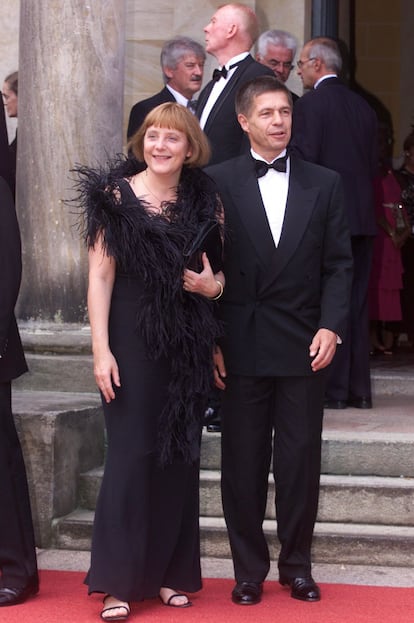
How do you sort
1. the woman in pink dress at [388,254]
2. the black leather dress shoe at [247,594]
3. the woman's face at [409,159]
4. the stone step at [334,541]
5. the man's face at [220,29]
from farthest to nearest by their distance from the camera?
the woman's face at [409,159] < the woman in pink dress at [388,254] < the man's face at [220,29] < the stone step at [334,541] < the black leather dress shoe at [247,594]

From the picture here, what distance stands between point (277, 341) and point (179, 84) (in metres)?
2.93

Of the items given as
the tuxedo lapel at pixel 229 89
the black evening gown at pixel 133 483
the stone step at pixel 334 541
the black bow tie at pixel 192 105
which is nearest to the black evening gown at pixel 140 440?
the black evening gown at pixel 133 483

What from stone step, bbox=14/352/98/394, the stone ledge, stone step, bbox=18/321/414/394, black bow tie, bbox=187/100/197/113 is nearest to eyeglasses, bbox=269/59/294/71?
black bow tie, bbox=187/100/197/113

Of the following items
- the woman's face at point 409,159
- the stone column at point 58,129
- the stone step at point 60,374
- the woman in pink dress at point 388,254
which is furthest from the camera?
the woman's face at point 409,159

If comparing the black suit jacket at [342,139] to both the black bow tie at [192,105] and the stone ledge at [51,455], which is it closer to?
the black bow tie at [192,105]

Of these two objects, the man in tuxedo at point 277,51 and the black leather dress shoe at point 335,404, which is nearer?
the black leather dress shoe at point 335,404

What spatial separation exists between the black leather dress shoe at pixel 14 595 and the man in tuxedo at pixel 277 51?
3564 millimetres

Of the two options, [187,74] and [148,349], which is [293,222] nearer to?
[148,349]

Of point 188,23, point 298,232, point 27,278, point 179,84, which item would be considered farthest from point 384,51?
point 298,232

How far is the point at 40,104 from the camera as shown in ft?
25.0

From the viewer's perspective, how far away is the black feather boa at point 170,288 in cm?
529

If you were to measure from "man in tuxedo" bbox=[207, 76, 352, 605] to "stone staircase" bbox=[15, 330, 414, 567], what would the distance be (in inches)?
27.1

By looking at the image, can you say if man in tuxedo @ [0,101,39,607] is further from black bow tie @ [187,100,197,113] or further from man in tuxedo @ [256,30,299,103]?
man in tuxedo @ [256,30,299,103]

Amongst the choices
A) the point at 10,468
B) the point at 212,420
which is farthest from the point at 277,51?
the point at 10,468
